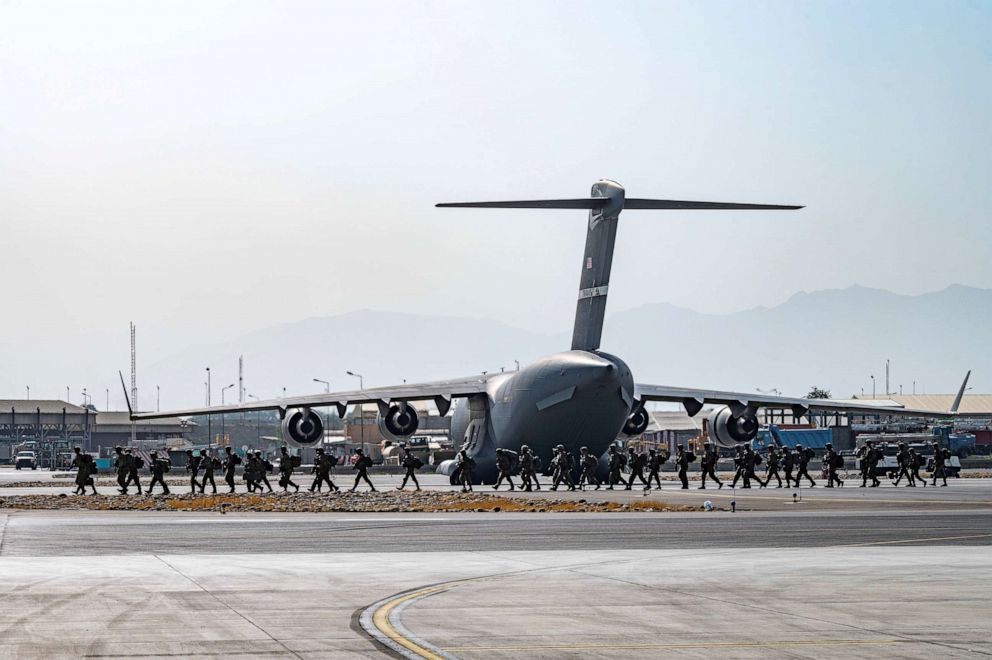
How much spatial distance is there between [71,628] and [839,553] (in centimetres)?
1235

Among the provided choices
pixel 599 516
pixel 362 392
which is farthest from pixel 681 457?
pixel 599 516

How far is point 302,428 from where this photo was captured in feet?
176

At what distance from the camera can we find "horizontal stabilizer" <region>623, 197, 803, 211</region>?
46.8 m

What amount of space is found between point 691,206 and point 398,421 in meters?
14.1

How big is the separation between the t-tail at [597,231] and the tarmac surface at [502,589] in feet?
68.5

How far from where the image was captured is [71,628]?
12938mm

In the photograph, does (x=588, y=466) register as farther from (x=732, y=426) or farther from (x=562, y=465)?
(x=732, y=426)

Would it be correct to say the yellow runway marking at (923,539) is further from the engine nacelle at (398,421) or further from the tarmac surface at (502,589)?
the engine nacelle at (398,421)

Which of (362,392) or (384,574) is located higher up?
(362,392)

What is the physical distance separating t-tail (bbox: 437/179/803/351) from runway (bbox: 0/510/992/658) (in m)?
22.2

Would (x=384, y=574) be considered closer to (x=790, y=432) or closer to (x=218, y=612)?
(x=218, y=612)

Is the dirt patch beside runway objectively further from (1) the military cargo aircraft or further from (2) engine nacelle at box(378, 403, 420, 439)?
(2) engine nacelle at box(378, 403, 420, 439)

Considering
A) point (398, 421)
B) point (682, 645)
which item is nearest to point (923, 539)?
point (682, 645)

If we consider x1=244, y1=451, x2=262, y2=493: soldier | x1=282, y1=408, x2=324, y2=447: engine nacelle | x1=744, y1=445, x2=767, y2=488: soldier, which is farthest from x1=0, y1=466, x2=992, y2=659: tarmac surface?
x1=282, y1=408, x2=324, y2=447: engine nacelle
